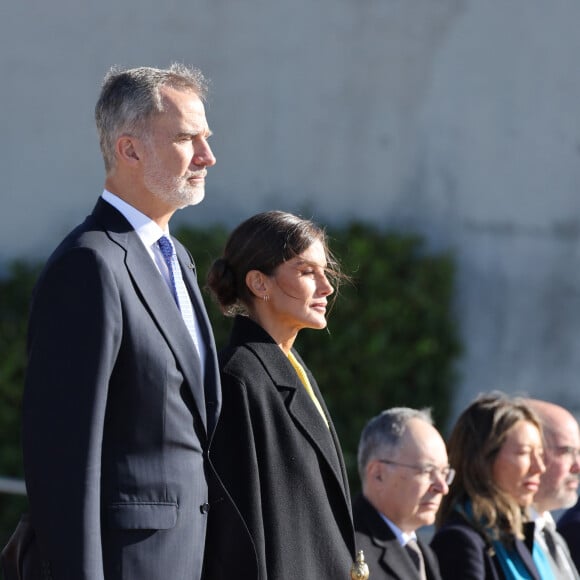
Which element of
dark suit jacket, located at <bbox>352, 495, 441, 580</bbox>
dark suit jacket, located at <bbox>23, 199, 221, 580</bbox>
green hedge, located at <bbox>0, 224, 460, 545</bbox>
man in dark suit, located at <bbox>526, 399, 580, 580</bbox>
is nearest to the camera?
dark suit jacket, located at <bbox>23, 199, 221, 580</bbox>

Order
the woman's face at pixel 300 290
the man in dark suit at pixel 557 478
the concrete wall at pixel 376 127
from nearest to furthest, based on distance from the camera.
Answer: the woman's face at pixel 300 290 < the man in dark suit at pixel 557 478 < the concrete wall at pixel 376 127

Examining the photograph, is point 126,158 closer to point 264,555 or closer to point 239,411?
point 239,411

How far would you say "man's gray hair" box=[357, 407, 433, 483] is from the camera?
4516 mm

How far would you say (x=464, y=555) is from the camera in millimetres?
4641

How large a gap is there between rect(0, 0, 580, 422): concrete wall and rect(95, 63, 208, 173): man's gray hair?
485 centimetres

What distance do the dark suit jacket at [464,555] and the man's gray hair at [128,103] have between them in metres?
2.18

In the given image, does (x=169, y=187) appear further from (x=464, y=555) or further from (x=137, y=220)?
(x=464, y=555)

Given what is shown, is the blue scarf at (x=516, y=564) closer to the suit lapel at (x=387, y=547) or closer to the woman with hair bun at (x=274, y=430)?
the suit lapel at (x=387, y=547)

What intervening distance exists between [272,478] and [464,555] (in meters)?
1.55

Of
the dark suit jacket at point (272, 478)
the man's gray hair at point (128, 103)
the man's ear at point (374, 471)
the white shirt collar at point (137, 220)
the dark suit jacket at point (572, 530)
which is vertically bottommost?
the dark suit jacket at point (572, 530)

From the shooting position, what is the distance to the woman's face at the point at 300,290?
11.8 feet

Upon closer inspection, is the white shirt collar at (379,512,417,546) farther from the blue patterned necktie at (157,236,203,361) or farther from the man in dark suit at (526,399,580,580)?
the blue patterned necktie at (157,236,203,361)

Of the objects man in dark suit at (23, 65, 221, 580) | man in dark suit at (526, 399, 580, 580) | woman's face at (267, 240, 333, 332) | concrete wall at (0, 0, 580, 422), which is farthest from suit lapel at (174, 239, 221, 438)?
concrete wall at (0, 0, 580, 422)

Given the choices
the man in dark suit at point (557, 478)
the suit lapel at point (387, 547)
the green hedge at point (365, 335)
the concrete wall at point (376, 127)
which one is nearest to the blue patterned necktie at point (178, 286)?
the suit lapel at point (387, 547)
